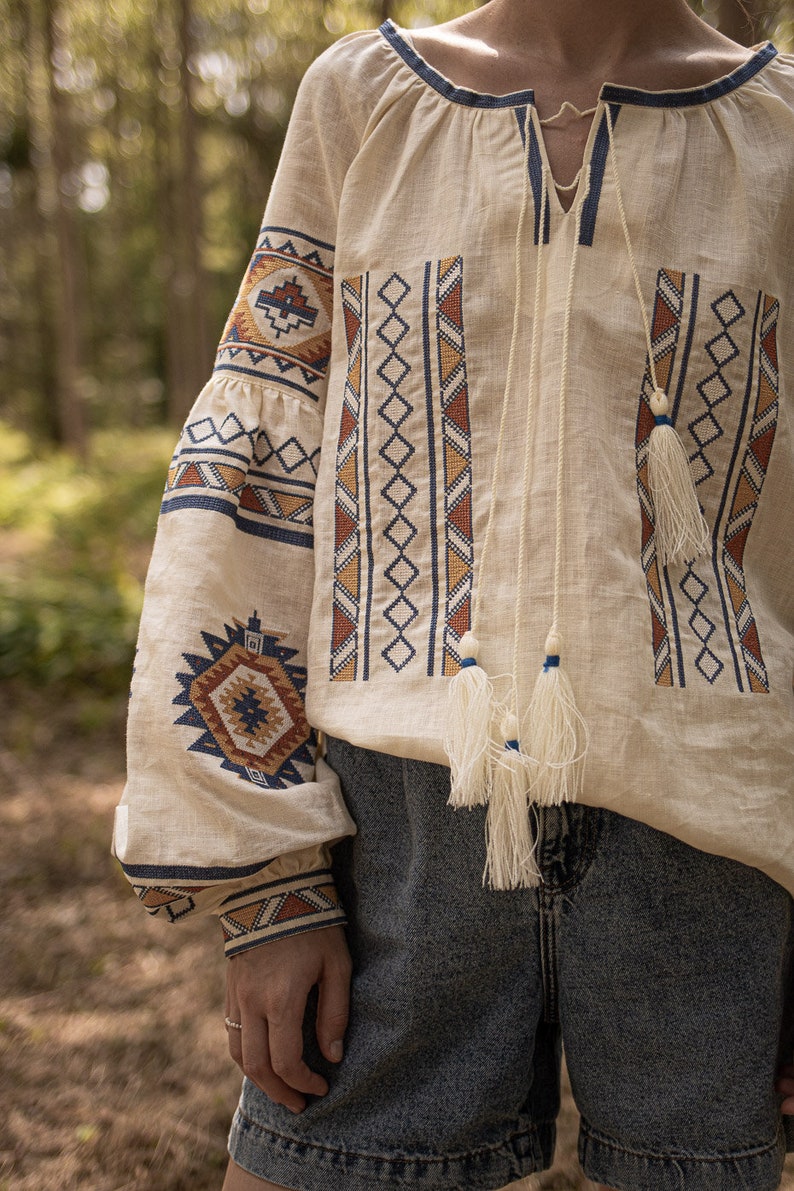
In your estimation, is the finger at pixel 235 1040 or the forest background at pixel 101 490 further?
the forest background at pixel 101 490

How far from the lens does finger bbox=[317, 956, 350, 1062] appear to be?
1017mm

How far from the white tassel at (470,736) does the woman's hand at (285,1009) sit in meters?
0.25

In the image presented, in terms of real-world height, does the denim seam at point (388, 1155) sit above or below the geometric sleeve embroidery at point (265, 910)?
below

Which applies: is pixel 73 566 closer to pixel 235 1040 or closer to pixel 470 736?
pixel 235 1040

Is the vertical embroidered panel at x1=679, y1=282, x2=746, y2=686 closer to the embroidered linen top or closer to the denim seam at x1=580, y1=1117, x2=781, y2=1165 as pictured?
the embroidered linen top

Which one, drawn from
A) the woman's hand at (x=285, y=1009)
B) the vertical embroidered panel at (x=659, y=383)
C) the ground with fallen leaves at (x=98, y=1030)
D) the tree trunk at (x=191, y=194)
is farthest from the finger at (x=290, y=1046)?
the tree trunk at (x=191, y=194)

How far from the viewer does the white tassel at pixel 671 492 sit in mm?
976

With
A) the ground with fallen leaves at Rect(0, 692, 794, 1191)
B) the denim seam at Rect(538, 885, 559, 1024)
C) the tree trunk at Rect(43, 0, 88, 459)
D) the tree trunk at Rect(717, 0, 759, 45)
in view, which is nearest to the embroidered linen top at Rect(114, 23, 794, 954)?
the denim seam at Rect(538, 885, 559, 1024)

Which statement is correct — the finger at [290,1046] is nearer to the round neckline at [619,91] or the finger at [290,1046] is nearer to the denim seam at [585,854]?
the denim seam at [585,854]

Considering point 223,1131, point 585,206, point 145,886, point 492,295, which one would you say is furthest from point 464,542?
point 223,1131

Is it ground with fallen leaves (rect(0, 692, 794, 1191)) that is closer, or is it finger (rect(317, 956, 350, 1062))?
finger (rect(317, 956, 350, 1062))

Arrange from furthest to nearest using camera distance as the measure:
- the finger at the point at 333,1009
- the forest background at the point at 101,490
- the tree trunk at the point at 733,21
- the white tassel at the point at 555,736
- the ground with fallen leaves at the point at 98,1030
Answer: the tree trunk at the point at 733,21 → the forest background at the point at 101,490 → the ground with fallen leaves at the point at 98,1030 → the finger at the point at 333,1009 → the white tassel at the point at 555,736

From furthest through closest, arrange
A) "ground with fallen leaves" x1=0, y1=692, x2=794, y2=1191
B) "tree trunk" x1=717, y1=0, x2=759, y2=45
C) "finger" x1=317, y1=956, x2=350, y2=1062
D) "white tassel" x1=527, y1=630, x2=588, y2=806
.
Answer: "tree trunk" x1=717, y1=0, x2=759, y2=45 → "ground with fallen leaves" x1=0, y1=692, x2=794, y2=1191 → "finger" x1=317, y1=956, x2=350, y2=1062 → "white tassel" x1=527, y1=630, x2=588, y2=806

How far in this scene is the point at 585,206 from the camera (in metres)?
1.00
